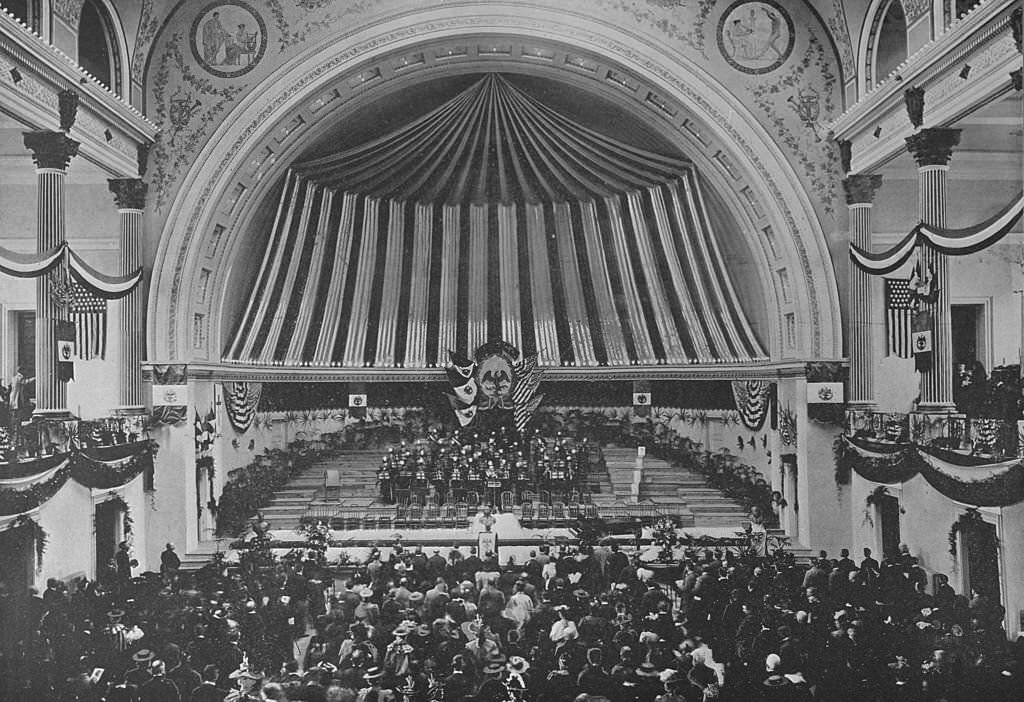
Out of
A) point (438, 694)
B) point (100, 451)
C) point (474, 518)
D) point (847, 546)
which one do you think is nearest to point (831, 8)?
point (847, 546)

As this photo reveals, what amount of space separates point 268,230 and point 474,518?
5.62m

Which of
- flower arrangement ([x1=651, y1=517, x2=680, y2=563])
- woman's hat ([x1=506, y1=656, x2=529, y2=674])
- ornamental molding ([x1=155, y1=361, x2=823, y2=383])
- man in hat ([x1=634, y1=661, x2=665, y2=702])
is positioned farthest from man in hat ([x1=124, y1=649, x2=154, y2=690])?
flower arrangement ([x1=651, y1=517, x2=680, y2=563])

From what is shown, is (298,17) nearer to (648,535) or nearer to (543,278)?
(543,278)

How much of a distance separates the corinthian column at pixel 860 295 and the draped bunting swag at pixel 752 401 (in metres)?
1.27

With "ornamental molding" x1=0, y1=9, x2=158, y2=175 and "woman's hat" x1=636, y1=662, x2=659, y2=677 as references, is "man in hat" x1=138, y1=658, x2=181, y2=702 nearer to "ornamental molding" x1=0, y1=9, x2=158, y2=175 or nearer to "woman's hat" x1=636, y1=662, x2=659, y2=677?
"woman's hat" x1=636, y1=662, x2=659, y2=677

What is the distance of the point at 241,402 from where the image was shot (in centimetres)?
1270

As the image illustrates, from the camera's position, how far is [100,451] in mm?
10977

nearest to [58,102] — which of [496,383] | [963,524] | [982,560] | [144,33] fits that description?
[144,33]

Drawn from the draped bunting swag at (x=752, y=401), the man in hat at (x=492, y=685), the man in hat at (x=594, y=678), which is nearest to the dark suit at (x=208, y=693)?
the man in hat at (x=492, y=685)

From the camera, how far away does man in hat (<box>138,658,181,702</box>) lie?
32.7 feet

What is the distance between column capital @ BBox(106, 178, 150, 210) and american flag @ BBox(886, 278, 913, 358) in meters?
10.6

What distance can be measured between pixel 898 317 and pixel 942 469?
2143mm

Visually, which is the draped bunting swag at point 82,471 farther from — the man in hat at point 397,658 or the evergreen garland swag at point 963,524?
the evergreen garland swag at point 963,524

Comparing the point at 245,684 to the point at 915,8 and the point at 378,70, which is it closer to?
the point at 378,70
